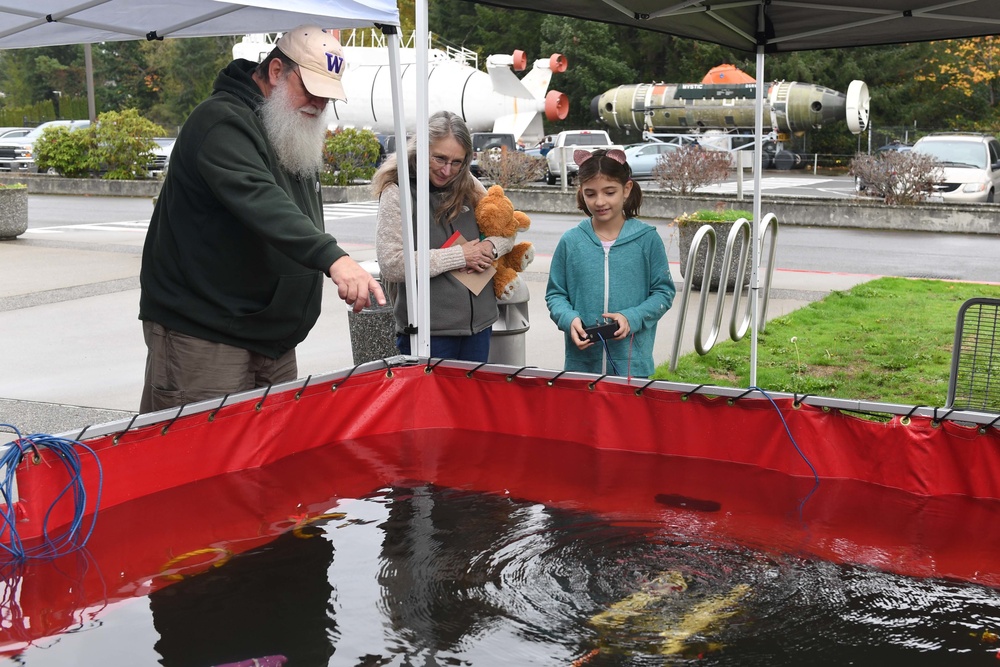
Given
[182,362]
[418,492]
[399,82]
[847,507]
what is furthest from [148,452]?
[847,507]

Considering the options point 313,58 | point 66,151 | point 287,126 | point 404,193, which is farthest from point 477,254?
point 66,151

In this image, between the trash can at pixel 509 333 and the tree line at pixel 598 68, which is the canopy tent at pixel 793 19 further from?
the tree line at pixel 598 68

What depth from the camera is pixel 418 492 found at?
11.2 feet

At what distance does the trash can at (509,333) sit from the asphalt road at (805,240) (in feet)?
24.1

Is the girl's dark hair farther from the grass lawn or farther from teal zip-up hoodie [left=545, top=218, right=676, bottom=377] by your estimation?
the grass lawn

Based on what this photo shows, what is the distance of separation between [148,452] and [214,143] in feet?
3.31

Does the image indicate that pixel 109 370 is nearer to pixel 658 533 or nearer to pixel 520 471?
pixel 520 471

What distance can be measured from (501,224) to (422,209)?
17.7 inches

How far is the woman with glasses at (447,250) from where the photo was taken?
460 cm

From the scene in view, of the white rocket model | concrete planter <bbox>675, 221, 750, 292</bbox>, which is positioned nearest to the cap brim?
concrete planter <bbox>675, 221, 750, 292</bbox>

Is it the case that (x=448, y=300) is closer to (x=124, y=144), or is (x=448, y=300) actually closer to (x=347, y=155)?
(x=347, y=155)

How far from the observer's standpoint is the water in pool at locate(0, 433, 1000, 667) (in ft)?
7.75

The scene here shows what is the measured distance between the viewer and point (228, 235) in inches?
141

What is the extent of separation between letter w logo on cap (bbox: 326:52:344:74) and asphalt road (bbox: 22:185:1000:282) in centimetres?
917
